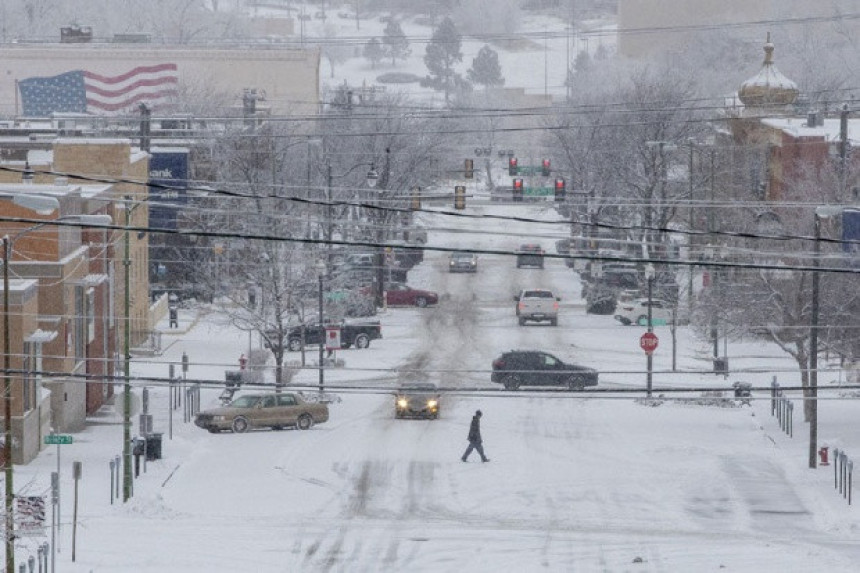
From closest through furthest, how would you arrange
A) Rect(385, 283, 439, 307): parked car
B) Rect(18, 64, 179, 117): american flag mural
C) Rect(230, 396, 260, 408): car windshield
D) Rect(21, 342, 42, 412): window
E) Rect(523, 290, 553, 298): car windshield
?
Rect(21, 342, 42, 412): window, Rect(230, 396, 260, 408): car windshield, Rect(523, 290, 553, 298): car windshield, Rect(385, 283, 439, 307): parked car, Rect(18, 64, 179, 117): american flag mural

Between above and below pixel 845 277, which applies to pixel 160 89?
above

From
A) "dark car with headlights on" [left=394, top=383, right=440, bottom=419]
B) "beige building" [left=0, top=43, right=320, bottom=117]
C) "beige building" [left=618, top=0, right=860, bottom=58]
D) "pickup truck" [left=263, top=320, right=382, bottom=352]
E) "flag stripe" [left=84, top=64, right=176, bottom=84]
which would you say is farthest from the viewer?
"beige building" [left=618, top=0, right=860, bottom=58]

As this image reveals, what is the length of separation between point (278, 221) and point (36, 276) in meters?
16.9

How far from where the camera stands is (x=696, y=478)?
3716 centimetres

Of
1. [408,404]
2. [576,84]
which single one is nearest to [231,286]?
[408,404]

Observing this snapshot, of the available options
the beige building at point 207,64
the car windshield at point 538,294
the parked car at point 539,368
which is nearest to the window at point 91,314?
the parked car at point 539,368

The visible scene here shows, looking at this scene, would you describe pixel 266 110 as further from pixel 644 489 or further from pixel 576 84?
pixel 576 84

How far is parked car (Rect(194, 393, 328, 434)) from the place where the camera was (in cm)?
4219

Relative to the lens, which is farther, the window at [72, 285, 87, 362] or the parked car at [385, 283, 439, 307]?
the parked car at [385, 283, 439, 307]

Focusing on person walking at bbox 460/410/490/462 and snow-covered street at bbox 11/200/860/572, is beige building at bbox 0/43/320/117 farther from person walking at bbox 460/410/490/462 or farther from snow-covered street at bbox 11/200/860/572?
person walking at bbox 460/410/490/462

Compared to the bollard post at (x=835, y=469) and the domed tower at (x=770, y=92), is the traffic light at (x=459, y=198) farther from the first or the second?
the domed tower at (x=770, y=92)

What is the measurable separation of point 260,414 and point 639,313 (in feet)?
66.1

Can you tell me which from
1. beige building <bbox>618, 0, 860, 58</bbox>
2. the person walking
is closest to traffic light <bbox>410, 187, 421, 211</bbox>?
the person walking

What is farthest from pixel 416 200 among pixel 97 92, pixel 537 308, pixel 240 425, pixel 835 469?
pixel 97 92
